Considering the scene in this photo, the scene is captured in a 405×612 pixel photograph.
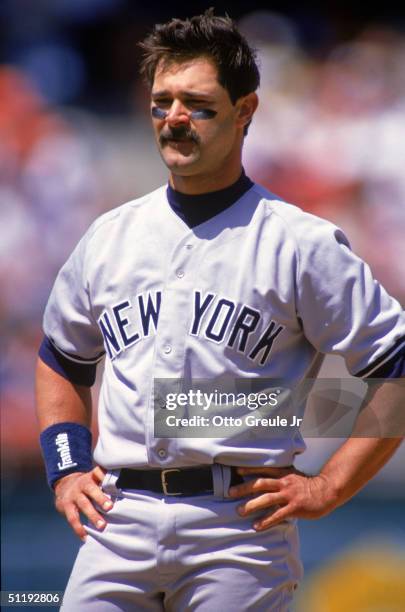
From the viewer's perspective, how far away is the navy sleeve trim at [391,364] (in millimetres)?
2086

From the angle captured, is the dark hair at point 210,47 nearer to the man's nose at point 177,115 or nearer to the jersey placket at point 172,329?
the man's nose at point 177,115

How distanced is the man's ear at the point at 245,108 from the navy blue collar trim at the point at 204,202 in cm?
12

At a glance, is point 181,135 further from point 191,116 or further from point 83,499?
point 83,499

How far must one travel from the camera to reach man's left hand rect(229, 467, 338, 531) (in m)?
2.03

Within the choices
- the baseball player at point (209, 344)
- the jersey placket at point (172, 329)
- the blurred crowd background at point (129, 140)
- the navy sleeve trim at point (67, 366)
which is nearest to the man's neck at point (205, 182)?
the baseball player at point (209, 344)

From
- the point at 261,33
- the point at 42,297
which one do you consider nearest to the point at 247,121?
the point at 42,297

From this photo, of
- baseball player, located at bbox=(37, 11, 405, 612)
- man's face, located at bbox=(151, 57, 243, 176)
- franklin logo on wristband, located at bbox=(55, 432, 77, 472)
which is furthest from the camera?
franklin logo on wristband, located at bbox=(55, 432, 77, 472)

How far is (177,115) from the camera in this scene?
211 cm

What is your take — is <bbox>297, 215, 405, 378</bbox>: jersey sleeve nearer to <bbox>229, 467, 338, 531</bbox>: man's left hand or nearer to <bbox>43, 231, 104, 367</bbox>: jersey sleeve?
<bbox>229, 467, 338, 531</bbox>: man's left hand

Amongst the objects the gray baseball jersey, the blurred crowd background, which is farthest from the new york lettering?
the blurred crowd background

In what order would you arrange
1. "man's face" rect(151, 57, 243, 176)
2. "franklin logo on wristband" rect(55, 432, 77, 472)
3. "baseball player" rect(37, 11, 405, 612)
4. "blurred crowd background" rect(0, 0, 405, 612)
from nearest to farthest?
"baseball player" rect(37, 11, 405, 612)
"man's face" rect(151, 57, 243, 176)
"franklin logo on wristband" rect(55, 432, 77, 472)
"blurred crowd background" rect(0, 0, 405, 612)

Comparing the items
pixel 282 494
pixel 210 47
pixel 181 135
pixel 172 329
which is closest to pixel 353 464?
pixel 282 494

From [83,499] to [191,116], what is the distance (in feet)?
2.62

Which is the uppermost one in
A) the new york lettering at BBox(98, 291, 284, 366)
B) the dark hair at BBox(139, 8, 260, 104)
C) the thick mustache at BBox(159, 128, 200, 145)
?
the dark hair at BBox(139, 8, 260, 104)
